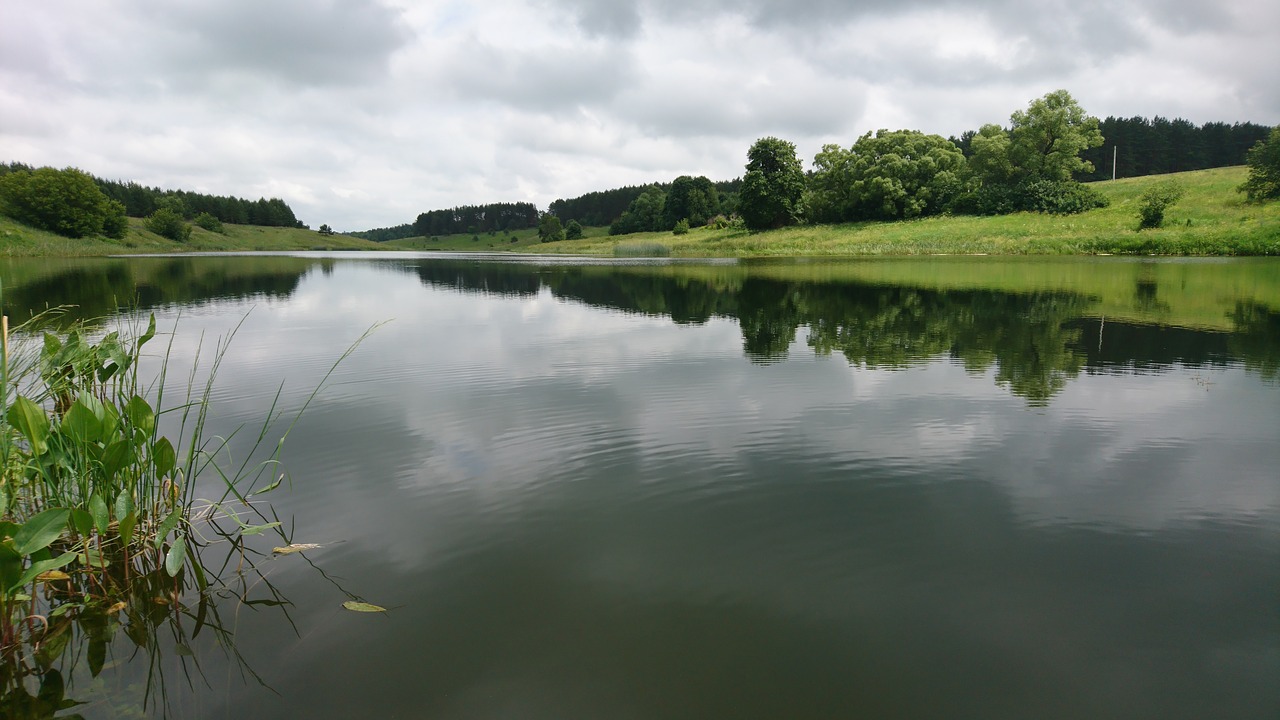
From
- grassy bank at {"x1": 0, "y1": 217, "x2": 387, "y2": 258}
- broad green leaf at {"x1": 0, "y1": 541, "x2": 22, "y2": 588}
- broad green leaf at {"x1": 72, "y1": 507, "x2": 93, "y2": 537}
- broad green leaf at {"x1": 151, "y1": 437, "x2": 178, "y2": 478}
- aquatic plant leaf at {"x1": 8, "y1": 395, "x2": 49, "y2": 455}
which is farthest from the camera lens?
grassy bank at {"x1": 0, "y1": 217, "x2": 387, "y2": 258}

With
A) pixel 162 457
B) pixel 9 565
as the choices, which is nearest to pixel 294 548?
pixel 162 457

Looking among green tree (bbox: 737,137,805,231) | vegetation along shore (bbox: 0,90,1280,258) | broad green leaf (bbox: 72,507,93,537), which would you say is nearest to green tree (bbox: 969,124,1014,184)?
vegetation along shore (bbox: 0,90,1280,258)

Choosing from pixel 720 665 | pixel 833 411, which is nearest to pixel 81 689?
pixel 720 665

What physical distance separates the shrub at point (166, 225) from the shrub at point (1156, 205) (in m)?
131

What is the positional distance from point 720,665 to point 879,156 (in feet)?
259

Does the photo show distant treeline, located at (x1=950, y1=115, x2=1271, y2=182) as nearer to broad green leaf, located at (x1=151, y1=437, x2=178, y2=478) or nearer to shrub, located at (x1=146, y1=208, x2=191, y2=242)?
broad green leaf, located at (x1=151, y1=437, x2=178, y2=478)

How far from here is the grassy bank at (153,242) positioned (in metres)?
67.9

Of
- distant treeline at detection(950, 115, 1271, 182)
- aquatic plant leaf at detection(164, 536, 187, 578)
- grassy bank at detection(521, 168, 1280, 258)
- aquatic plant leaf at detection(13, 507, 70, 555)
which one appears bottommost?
aquatic plant leaf at detection(164, 536, 187, 578)

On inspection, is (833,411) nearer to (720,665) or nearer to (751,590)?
(751,590)

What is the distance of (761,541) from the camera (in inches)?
214

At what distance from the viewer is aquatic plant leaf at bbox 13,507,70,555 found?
3842 millimetres

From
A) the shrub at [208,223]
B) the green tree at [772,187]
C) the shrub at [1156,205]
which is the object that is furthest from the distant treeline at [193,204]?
the shrub at [1156,205]

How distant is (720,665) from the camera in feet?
12.6

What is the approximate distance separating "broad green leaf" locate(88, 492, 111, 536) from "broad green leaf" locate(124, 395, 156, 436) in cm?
67
